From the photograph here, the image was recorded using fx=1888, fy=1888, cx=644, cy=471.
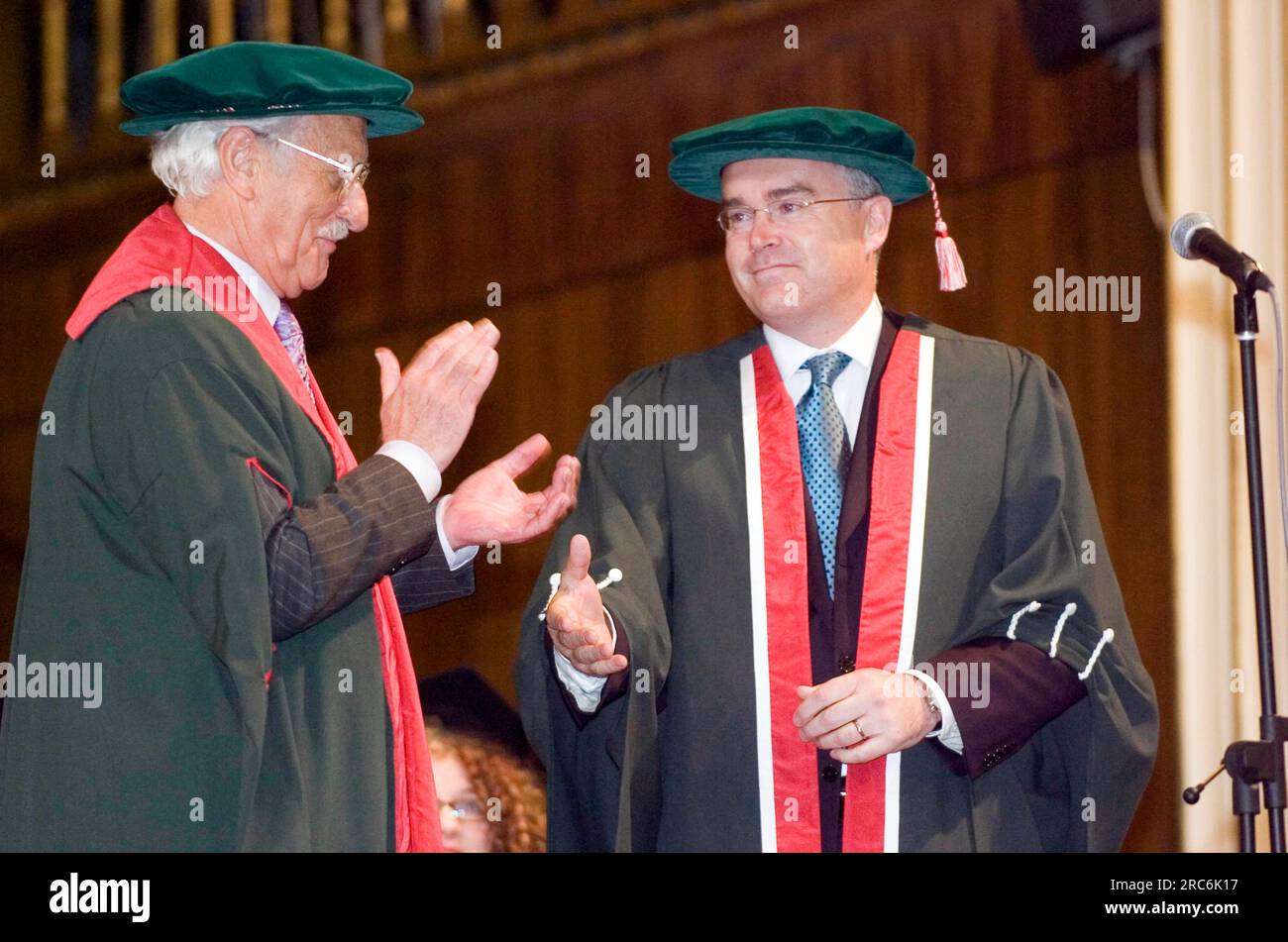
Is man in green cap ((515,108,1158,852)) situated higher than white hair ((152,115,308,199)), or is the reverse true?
white hair ((152,115,308,199))

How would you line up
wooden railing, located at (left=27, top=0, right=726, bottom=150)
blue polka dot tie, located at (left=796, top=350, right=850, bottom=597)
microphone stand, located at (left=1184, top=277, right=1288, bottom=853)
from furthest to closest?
wooden railing, located at (left=27, top=0, right=726, bottom=150)
blue polka dot tie, located at (left=796, top=350, right=850, bottom=597)
microphone stand, located at (left=1184, top=277, right=1288, bottom=853)

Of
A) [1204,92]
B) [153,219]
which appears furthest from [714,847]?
[1204,92]

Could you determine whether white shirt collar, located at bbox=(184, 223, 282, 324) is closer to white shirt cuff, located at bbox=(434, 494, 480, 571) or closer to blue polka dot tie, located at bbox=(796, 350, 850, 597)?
white shirt cuff, located at bbox=(434, 494, 480, 571)

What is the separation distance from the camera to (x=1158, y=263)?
5141mm

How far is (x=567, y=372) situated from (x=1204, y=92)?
2280 mm

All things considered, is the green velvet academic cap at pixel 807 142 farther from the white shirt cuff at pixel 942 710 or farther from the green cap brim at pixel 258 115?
the white shirt cuff at pixel 942 710

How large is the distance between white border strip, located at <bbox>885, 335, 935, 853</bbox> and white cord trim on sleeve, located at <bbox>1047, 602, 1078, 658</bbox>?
242mm

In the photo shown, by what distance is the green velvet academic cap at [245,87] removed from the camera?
10.3ft

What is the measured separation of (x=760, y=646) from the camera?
3412mm

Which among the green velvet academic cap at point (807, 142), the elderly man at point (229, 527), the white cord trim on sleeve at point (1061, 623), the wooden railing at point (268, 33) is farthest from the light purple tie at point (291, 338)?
the wooden railing at point (268, 33)

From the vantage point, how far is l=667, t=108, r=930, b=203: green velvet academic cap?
3600 millimetres

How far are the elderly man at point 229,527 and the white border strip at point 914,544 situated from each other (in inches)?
26.0

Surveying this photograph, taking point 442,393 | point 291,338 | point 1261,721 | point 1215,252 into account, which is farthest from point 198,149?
point 1261,721

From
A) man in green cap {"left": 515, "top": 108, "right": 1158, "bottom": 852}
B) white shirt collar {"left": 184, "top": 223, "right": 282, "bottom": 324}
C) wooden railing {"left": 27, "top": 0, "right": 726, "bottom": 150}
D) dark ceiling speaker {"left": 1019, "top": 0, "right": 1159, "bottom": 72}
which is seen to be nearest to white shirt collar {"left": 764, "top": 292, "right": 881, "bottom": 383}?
man in green cap {"left": 515, "top": 108, "right": 1158, "bottom": 852}
